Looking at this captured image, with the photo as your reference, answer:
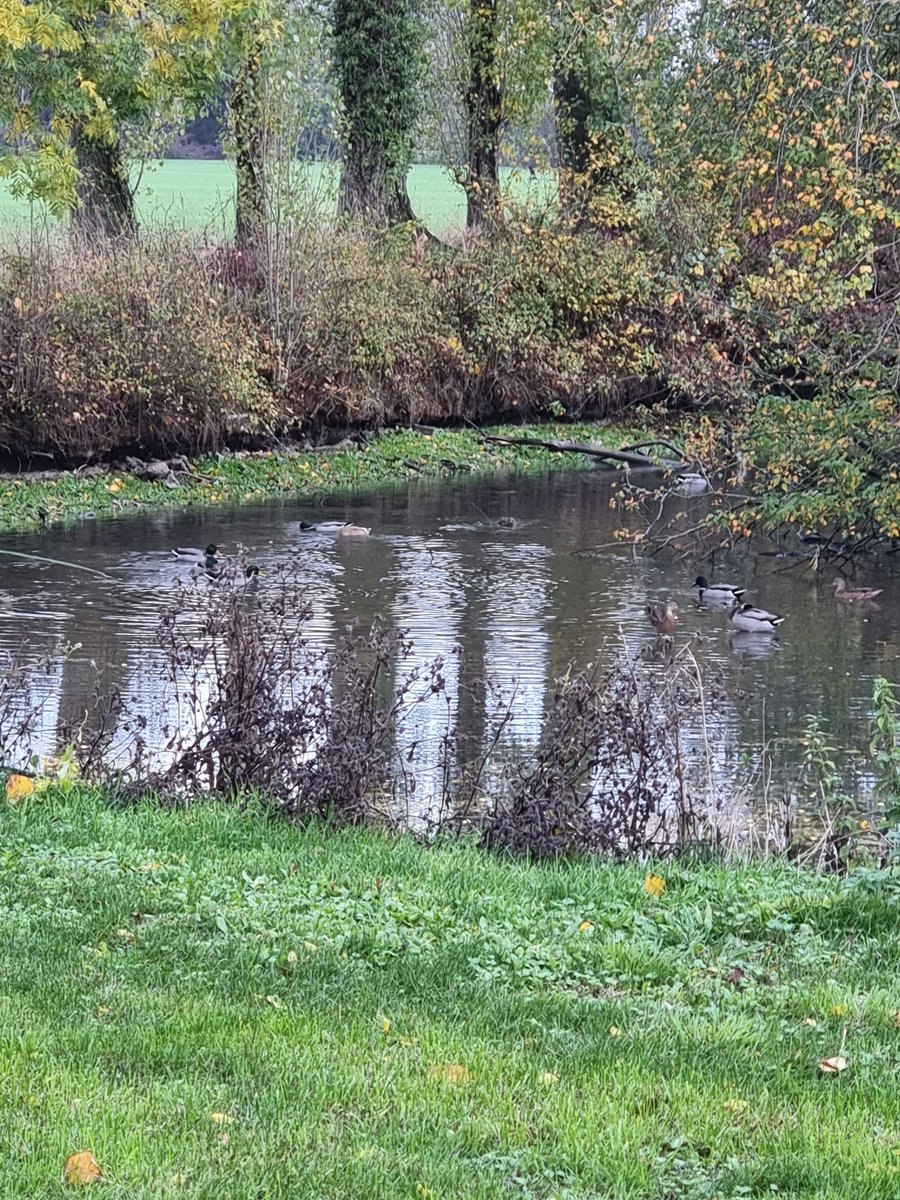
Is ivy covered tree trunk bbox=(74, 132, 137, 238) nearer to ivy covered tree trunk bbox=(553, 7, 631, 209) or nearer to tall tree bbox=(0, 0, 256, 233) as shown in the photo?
ivy covered tree trunk bbox=(553, 7, 631, 209)

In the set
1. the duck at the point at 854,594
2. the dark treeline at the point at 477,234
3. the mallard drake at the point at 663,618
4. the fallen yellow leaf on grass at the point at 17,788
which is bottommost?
the duck at the point at 854,594

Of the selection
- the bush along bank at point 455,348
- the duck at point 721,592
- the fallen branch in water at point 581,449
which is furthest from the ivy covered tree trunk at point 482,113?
the duck at point 721,592

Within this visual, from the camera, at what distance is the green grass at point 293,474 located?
2128 cm

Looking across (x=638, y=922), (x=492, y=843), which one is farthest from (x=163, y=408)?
(x=638, y=922)

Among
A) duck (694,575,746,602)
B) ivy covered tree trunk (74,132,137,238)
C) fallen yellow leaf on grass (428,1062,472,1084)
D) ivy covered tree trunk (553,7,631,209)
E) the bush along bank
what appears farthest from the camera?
ivy covered tree trunk (553,7,631,209)

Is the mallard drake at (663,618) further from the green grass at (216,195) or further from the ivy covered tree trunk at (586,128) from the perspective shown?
the ivy covered tree trunk at (586,128)

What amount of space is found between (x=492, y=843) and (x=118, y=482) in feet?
52.3

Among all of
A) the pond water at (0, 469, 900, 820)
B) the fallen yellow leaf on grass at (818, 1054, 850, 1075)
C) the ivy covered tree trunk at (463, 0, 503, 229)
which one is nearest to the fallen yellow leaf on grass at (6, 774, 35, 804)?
the pond water at (0, 469, 900, 820)

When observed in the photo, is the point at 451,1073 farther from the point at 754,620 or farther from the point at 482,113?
the point at 482,113

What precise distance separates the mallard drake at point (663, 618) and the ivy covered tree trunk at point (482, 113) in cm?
Answer: 1739

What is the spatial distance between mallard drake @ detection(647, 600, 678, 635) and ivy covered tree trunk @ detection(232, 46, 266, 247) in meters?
13.0

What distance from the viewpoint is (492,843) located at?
7.70m

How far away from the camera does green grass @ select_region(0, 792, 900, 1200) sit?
162 inches

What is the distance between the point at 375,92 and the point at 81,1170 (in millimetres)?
28823
